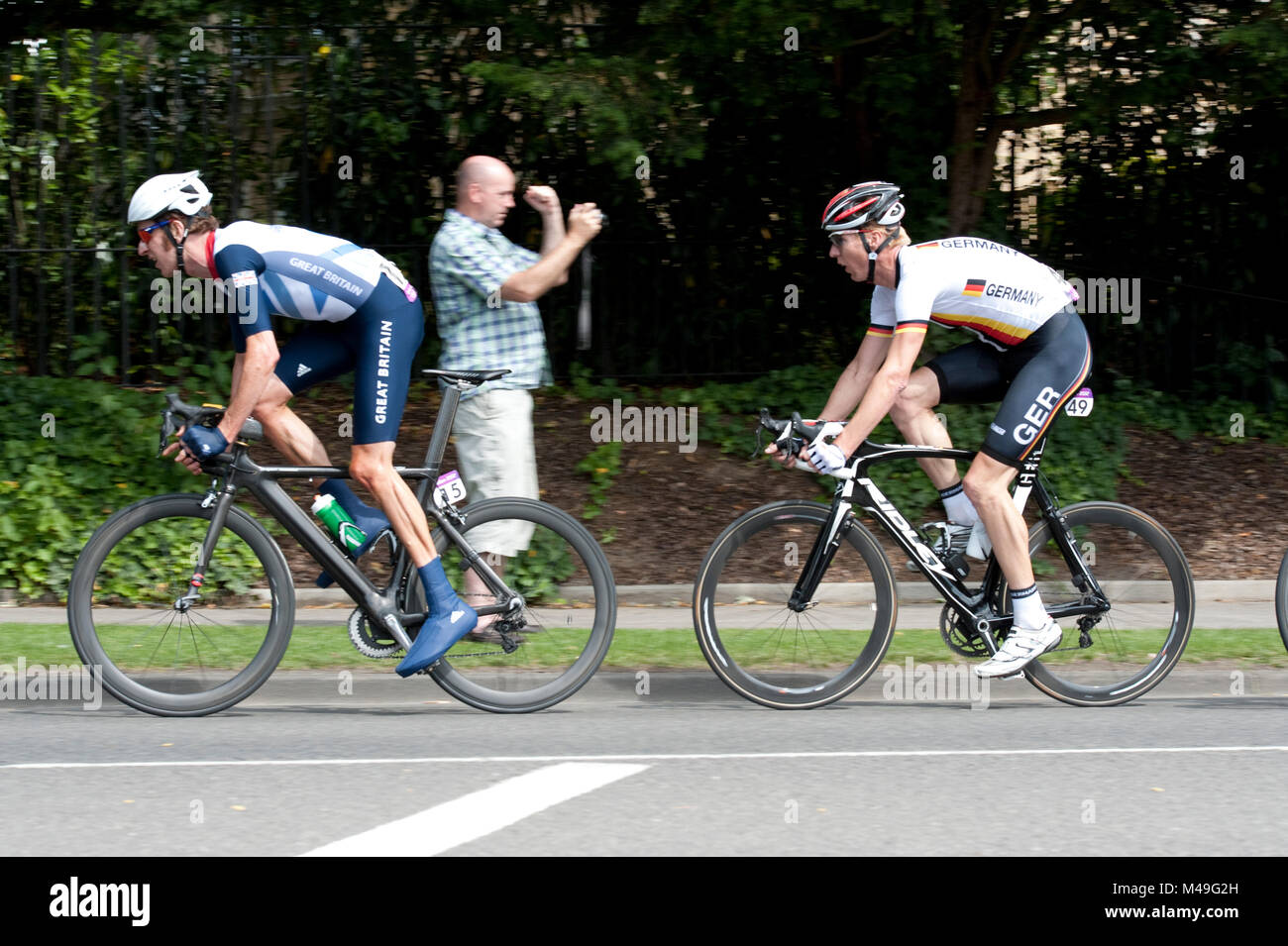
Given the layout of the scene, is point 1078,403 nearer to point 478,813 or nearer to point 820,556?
point 820,556

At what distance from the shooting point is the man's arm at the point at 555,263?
6.59 m

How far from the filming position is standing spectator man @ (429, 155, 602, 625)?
6855mm

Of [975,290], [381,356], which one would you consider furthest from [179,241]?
[975,290]

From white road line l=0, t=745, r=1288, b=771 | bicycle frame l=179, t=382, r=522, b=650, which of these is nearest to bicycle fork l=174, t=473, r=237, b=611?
bicycle frame l=179, t=382, r=522, b=650

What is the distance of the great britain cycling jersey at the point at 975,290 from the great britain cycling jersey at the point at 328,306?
193 cm

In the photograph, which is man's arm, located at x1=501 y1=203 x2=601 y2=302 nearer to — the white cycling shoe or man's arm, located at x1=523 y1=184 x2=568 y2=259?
man's arm, located at x1=523 y1=184 x2=568 y2=259

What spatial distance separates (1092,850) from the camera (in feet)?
14.2

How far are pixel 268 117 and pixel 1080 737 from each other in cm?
843

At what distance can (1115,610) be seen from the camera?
258 inches
